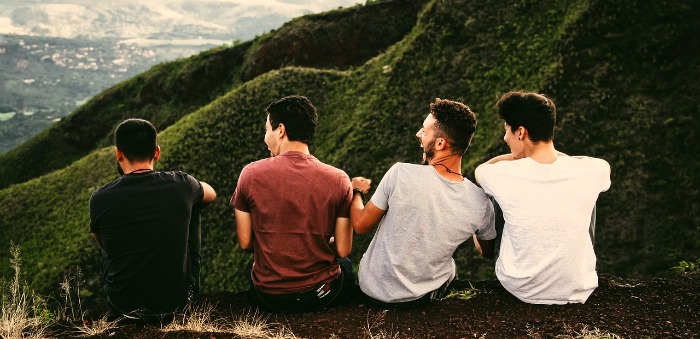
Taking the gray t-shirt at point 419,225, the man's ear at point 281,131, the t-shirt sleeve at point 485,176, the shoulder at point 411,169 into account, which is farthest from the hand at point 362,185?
the t-shirt sleeve at point 485,176

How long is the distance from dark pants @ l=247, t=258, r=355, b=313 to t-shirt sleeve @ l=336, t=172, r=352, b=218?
2.56 feet

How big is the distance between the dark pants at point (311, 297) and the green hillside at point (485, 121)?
8.39m

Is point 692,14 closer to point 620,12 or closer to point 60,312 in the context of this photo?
point 620,12

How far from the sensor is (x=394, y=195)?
509 centimetres

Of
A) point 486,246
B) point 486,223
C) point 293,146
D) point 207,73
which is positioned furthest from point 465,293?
point 207,73

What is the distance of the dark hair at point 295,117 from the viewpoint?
5613 millimetres

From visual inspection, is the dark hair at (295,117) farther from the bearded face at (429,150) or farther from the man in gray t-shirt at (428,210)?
the bearded face at (429,150)

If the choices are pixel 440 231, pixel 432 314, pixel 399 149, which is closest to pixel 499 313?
pixel 432 314

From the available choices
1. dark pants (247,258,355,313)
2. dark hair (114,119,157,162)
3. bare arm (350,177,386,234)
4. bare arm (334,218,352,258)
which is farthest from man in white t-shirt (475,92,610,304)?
dark hair (114,119,157,162)

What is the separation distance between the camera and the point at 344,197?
219 inches

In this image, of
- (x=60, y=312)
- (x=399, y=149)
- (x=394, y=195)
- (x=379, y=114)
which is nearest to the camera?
(x=394, y=195)

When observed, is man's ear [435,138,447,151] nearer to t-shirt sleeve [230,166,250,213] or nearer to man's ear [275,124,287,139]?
Answer: man's ear [275,124,287,139]

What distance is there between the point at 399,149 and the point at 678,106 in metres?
8.45

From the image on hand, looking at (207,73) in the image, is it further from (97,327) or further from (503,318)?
(503,318)
